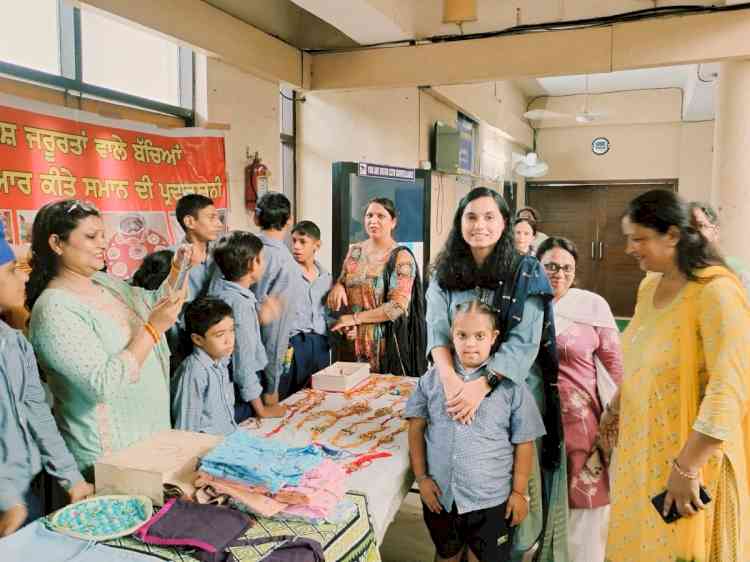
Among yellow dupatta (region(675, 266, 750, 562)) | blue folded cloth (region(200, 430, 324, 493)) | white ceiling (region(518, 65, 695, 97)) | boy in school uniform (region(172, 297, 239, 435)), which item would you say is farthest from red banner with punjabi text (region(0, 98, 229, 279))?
white ceiling (region(518, 65, 695, 97))

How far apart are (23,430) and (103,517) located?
0.99ft

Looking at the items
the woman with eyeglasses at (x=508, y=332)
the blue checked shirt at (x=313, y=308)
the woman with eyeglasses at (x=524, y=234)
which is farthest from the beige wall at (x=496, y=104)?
the woman with eyeglasses at (x=508, y=332)

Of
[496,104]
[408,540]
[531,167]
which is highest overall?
[496,104]

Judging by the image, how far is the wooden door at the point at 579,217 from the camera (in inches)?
405

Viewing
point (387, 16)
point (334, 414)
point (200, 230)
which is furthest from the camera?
point (387, 16)

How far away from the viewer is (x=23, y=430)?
4.89ft

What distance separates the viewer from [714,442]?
1575 mm

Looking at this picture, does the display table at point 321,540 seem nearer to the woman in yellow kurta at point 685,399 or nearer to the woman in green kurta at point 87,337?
the woman in green kurta at point 87,337

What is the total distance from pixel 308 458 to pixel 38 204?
4.83ft

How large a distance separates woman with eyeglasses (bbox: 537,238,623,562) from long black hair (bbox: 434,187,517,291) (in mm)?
442

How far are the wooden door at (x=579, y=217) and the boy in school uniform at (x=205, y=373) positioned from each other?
9037mm

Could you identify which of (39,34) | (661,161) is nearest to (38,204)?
(39,34)

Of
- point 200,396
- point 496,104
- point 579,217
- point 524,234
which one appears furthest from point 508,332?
point 579,217

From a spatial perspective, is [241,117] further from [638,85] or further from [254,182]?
[638,85]
